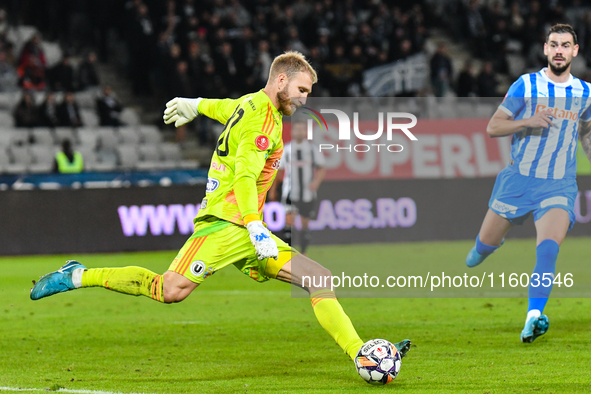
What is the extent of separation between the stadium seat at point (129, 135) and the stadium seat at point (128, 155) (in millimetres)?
278

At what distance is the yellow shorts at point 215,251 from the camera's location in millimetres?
5266

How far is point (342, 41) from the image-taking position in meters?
20.9

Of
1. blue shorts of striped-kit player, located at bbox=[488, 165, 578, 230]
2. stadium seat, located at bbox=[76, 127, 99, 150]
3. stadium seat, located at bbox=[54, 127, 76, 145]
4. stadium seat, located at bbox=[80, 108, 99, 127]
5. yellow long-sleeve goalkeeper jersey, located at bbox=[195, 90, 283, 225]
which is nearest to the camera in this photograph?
yellow long-sleeve goalkeeper jersey, located at bbox=[195, 90, 283, 225]

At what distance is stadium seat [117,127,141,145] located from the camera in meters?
17.2

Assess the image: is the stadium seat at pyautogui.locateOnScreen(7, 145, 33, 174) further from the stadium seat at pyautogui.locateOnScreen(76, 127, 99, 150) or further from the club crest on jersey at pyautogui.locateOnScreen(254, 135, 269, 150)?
the club crest on jersey at pyautogui.locateOnScreen(254, 135, 269, 150)

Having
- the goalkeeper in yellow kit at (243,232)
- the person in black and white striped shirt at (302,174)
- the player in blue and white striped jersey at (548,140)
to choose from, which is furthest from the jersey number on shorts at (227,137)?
the person in black and white striped shirt at (302,174)

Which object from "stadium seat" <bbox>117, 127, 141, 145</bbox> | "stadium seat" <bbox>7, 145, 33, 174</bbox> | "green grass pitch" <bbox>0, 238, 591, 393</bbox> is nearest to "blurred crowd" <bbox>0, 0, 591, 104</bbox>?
"stadium seat" <bbox>117, 127, 141, 145</bbox>

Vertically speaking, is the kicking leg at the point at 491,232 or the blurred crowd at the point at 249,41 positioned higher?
the blurred crowd at the point at 249,41

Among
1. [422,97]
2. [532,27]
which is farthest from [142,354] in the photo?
[532,27]

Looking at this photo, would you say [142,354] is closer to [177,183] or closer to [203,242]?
[203,242]

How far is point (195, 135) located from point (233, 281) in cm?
781

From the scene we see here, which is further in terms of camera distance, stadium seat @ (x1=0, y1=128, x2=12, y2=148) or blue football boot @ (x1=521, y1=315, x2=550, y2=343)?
stadium seat @ (x1=0, y1=128, x2=12, y2=148)

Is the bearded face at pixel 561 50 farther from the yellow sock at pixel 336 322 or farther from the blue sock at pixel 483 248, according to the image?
the yellow sock at pixel 336 322

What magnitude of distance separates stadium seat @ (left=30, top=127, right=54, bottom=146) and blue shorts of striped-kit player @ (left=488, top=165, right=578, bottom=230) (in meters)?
11.6
